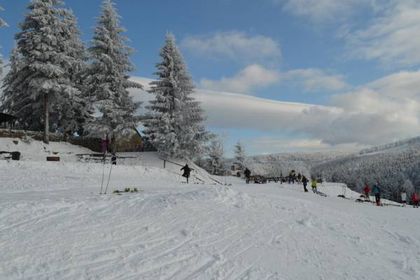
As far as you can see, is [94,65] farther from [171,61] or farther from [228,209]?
[228,209]

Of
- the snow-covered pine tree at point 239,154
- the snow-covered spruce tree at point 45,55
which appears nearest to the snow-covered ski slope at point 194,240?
the snow-covered spruce tree at point 45,55

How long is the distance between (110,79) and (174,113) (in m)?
6.30

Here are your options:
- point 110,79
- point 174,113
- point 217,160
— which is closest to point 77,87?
point 110,79

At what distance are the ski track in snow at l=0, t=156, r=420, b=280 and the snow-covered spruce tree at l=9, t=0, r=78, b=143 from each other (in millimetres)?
22135

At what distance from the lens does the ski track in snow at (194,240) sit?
8.16 meters

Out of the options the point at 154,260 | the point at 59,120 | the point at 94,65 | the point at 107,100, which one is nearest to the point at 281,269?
the point at 154,260

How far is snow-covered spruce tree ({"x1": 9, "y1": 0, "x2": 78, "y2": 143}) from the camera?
3309 centimetres

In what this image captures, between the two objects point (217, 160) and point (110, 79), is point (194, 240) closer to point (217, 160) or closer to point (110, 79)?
point (110, 79)

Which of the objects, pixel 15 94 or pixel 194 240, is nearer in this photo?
pixel 194 240

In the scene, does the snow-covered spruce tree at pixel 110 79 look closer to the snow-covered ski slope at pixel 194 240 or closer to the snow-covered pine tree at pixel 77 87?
the snow-covered pine tree at pixel 77 87

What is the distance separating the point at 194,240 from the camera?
10422 mm

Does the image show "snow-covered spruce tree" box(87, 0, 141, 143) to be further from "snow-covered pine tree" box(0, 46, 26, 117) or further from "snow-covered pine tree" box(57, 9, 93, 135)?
"snow-covered pine tree" box(0, 46, 26, 117)

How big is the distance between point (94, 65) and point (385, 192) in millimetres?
106283

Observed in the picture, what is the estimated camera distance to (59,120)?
39.4 metres
